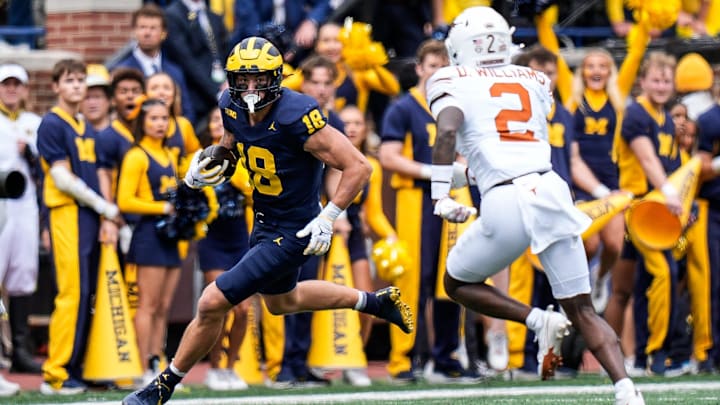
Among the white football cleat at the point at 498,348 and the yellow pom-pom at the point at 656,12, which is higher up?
the yellow pom-pom at the point at 656,12

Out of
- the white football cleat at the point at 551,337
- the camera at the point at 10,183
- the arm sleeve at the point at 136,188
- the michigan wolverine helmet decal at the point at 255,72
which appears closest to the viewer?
the michigan wolverine helmet decal at the point at 255,72

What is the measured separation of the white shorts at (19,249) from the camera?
1227 centimetres

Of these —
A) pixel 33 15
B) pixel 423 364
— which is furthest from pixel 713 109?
pixel 33 15

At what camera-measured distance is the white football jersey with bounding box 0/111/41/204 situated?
1197cm

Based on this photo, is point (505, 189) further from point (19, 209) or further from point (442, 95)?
point (19, 209)

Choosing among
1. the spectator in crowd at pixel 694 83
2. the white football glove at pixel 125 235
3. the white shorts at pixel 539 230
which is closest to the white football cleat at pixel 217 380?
the white football glove at pixel 125 235

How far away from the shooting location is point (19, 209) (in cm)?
1235

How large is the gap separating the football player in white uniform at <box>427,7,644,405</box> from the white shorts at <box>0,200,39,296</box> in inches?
166

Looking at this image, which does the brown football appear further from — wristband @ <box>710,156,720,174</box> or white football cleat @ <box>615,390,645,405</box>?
wristband @ <box>710,156,720,174</box>

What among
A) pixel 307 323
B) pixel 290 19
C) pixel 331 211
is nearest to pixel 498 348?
pixel 307 323

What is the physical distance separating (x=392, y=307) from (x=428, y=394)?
1.12 metres

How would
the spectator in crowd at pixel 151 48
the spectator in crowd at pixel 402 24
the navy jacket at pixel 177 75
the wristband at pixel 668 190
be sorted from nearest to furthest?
1. the wristband at pixel 668 190
2. the spectator in crowd at pixel 151 48
3. the navy jacket at pixel 177 75
4. the spectator in crowd at pixel 402 24

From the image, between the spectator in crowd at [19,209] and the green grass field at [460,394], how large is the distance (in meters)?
1.33

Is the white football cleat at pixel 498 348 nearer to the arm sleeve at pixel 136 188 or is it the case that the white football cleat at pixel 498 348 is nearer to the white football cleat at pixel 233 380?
the white football cleat at pixel 233 380
